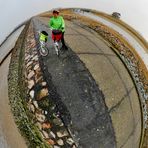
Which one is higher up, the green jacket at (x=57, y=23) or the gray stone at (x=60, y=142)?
the green jacket at (x=57, y=23)

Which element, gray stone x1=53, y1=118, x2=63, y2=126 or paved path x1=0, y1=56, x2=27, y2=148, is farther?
paved path x1=0, y1=56, x2=27, y2=148

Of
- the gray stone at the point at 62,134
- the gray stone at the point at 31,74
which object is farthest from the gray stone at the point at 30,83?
the gray stone at the point at 62,134

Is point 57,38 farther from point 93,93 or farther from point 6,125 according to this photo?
point 6,125

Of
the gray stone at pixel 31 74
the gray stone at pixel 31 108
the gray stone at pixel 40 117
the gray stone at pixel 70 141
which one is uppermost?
the gray stone at pixel 31 74

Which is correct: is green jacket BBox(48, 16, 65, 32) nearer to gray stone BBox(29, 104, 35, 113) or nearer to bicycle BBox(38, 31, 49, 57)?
bicycle BBox(38, 31, 49, 57)

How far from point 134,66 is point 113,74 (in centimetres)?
22

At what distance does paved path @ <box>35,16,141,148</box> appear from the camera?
1.46 meters

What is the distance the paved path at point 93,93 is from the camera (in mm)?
1462

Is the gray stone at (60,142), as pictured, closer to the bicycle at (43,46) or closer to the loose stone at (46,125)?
the loose stone at (46,125)

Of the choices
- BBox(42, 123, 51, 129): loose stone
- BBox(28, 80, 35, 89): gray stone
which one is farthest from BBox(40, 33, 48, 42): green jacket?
BBox(42, 123, 51, 129): loose stone

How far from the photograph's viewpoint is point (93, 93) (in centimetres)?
148

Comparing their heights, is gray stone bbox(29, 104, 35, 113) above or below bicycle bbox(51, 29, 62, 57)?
below

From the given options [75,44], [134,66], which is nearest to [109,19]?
[134,66]

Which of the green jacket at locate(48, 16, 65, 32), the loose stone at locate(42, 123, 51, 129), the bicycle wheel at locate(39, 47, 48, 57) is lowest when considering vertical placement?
the loose stone at locate(42, 123, 51, 129)
